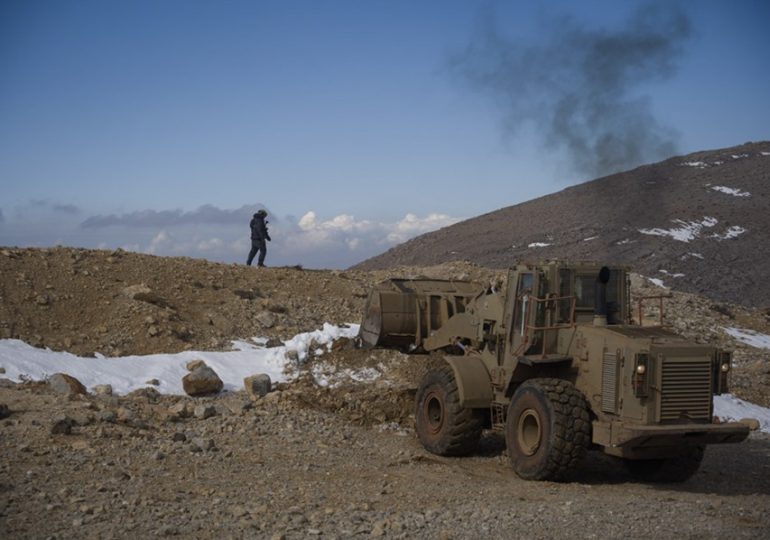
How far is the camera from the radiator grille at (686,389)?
9055mm

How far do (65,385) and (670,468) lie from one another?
8.11 m

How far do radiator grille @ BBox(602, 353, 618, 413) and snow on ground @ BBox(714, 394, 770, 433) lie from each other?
6.17m

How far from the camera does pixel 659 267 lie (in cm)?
3972

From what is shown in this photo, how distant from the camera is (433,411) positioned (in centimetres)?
1138

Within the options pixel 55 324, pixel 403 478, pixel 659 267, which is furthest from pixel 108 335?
pixel 659 267

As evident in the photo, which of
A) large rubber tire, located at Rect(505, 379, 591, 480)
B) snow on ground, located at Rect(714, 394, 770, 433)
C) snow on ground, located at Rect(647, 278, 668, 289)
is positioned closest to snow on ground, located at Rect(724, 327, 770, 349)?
snow on ground, located at Rect(647, 278, 668, 289)

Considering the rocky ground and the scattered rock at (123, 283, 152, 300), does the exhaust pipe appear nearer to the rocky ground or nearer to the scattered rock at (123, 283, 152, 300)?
the rocky ground

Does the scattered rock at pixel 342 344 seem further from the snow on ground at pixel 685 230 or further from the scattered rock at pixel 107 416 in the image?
the snow on ground at pixel 685 230

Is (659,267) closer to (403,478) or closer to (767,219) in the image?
(767,219)

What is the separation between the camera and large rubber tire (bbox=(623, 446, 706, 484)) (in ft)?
32.6

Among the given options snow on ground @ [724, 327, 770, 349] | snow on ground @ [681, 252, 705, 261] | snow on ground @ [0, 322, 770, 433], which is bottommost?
snow on ground @ [0, 322, 770, 433]

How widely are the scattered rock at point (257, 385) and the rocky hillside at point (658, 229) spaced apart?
27.3m

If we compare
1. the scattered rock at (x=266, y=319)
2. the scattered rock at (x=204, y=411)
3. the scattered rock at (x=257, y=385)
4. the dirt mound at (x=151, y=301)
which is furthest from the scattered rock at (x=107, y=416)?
the scattered rock at (x=266, y=319)

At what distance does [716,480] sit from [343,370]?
5863 mm
